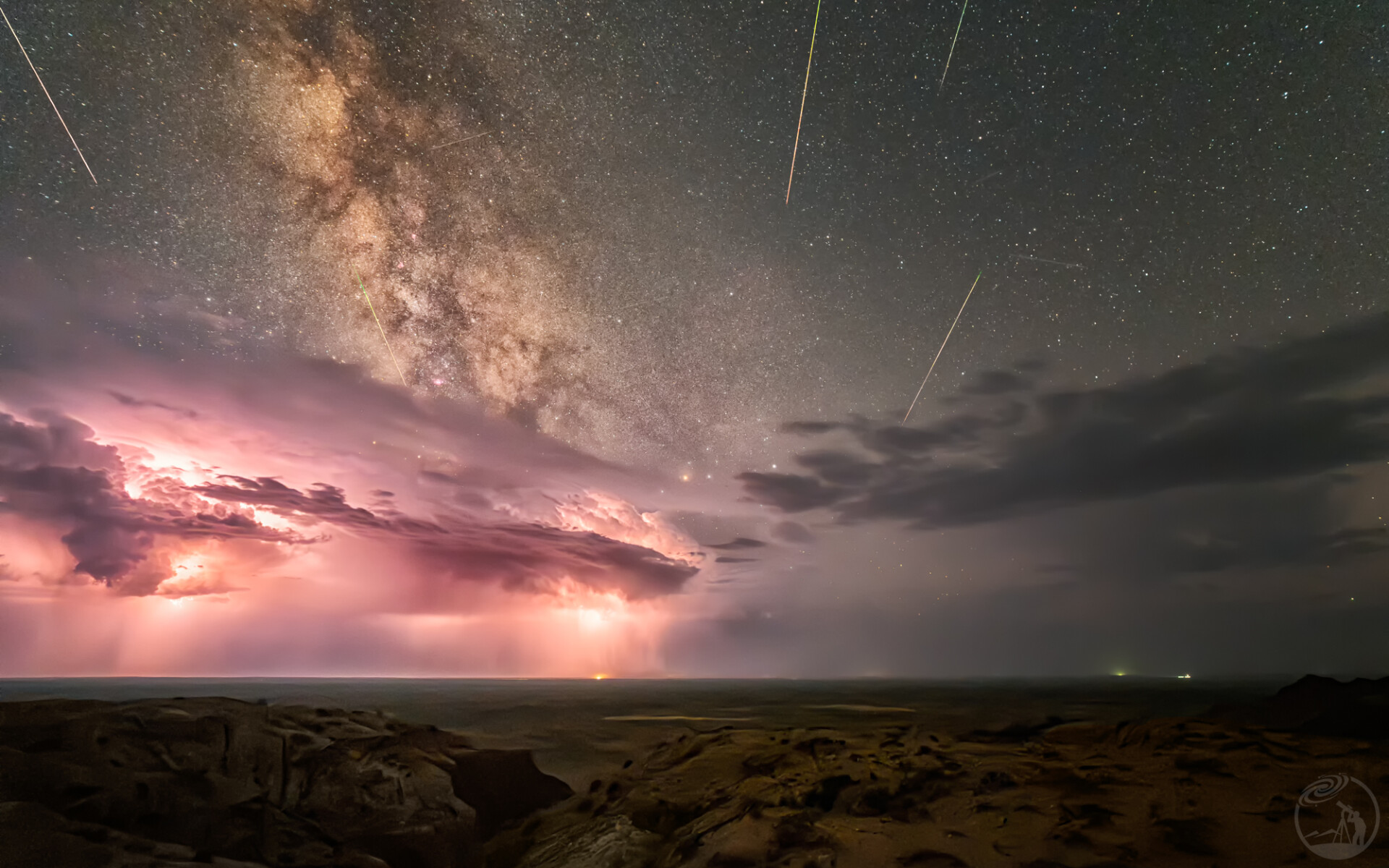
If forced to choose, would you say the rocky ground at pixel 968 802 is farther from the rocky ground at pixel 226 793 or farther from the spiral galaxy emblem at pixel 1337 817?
the rocky ground at pixel 226 793

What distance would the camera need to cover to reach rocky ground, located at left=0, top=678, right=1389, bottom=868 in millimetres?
8742

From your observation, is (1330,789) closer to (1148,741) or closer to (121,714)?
(1148,741)

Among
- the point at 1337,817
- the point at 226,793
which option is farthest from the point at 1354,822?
the point at 226,793

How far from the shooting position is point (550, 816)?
581 inches

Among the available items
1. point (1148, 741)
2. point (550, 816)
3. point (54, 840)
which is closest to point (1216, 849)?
point (1148, 741)

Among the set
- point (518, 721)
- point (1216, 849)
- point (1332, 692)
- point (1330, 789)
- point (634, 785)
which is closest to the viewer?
point (1216, 849)

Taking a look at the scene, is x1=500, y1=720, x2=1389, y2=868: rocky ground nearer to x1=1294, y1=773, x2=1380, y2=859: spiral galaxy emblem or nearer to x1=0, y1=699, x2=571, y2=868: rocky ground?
x1=1294, y1=773, x2=1380, y2=859: spiral galaxy emblem

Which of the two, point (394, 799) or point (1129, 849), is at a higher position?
point (1129, 849)

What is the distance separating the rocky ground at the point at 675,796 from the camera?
344 inches

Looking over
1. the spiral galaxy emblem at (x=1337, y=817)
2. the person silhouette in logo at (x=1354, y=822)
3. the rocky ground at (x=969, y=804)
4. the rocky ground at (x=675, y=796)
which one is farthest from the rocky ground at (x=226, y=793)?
the person silhouette in logo at (x=1354, y=822)

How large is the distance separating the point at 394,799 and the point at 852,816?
11068 mm

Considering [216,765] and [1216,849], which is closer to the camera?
[1216,849]

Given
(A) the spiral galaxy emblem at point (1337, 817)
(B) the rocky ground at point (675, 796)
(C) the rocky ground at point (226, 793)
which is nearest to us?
(A) the spiral galaxy emblem at point (1337, 817)

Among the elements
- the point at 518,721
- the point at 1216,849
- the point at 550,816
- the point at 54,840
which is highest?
the point at 1216,849
